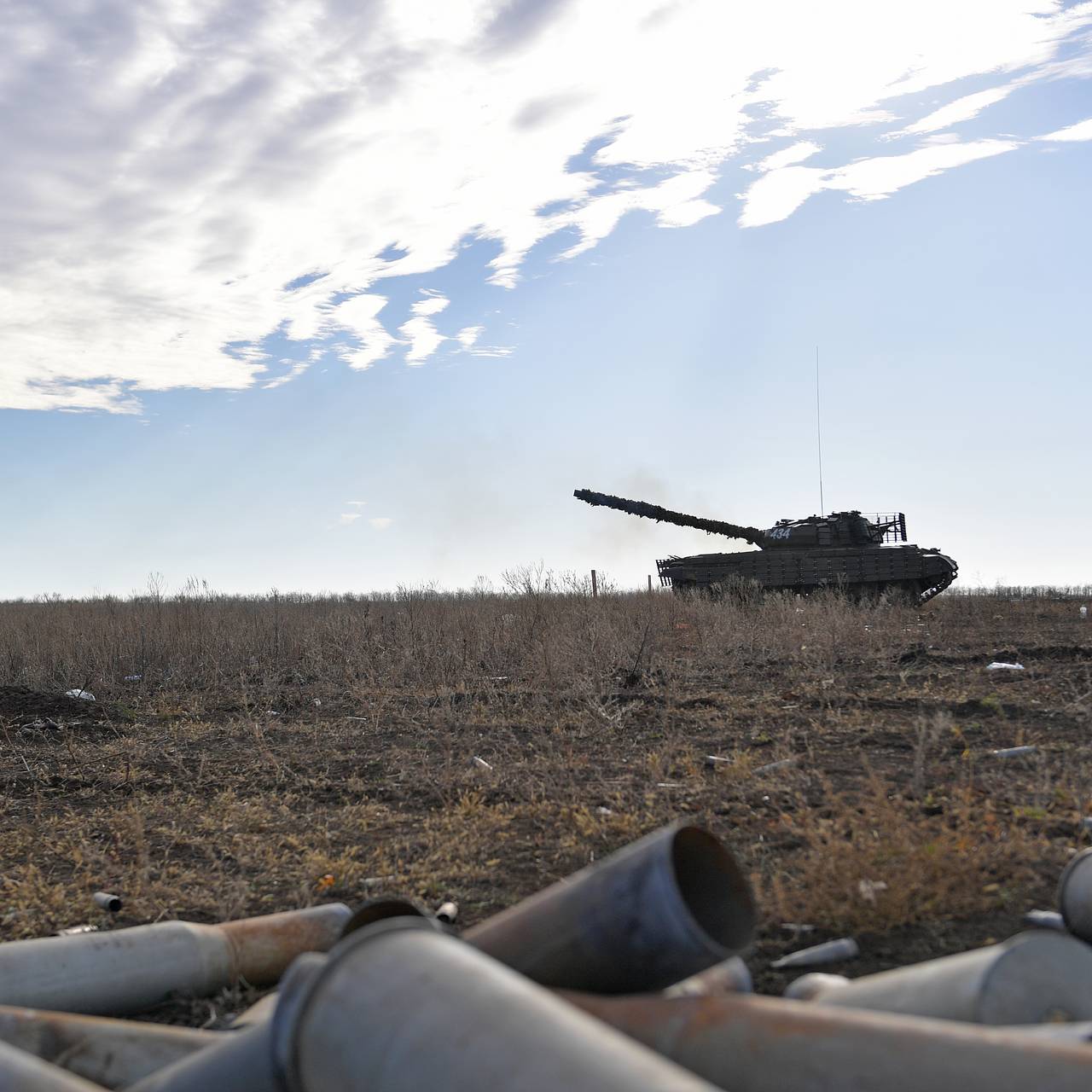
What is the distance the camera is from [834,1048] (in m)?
1.63

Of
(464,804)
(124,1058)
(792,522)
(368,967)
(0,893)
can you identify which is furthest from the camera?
(792,522)

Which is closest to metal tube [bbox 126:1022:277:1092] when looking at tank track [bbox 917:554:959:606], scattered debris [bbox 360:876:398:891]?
scattered debris [bbox 360:876:398:891]

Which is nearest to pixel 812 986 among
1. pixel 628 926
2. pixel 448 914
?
pixel 628 926

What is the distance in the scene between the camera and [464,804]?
204 inches

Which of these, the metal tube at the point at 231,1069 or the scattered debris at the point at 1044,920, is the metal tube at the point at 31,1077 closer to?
the metal tube at the point at 231,1069

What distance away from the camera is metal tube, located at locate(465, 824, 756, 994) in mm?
1996

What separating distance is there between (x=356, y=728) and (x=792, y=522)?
15.6m

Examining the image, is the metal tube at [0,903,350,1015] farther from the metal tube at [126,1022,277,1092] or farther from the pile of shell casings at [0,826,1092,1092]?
the metal tube at [126,1022,277,1092]

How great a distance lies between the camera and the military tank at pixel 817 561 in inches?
774

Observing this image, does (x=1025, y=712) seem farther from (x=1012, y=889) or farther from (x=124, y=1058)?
(x=124, y=1058)

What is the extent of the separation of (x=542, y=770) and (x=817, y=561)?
14951 mm

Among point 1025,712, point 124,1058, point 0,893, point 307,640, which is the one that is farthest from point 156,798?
point 307,640

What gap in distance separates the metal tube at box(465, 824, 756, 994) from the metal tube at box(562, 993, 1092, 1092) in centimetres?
12

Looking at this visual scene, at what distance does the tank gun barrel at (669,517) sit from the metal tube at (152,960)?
18.6 meters
